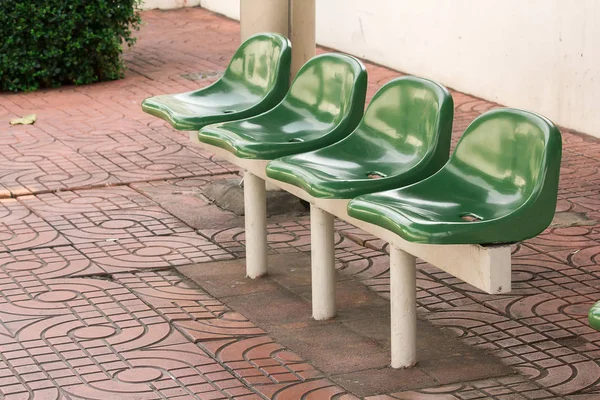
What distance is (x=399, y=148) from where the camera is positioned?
4895mm

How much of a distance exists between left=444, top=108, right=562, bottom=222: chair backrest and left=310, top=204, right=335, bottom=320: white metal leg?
2.19 feet

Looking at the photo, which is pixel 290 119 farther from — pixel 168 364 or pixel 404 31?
pixel 404 31

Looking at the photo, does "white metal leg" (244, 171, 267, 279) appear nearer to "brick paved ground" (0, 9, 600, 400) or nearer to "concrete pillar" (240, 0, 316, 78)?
"brick paved ground" (0, 9, 600, 400)

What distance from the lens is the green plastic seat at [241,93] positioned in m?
5.70

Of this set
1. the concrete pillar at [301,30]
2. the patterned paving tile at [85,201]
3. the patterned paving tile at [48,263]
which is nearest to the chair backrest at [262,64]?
the concrete pillar at [301,30]

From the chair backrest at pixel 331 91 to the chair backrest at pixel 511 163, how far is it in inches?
30.5

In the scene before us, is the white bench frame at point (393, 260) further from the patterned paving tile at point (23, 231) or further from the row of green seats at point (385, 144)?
the patterned paving tile at point (23, 231)

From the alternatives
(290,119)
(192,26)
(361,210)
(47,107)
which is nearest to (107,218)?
(290,119)

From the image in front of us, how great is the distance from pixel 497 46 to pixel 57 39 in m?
3.73

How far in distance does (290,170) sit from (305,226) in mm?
1710

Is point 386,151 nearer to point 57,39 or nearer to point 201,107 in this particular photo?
point 201,107

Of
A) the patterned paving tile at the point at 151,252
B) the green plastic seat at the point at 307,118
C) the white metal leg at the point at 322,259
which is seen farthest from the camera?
the patterned paving tile at the point at 151,252

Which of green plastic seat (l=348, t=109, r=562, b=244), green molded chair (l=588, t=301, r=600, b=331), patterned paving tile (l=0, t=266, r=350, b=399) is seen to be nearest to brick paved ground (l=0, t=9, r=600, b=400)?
patterned paving tile (l=0, t=266, r=350, b=399)

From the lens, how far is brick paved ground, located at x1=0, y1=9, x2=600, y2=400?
441 centimetres
